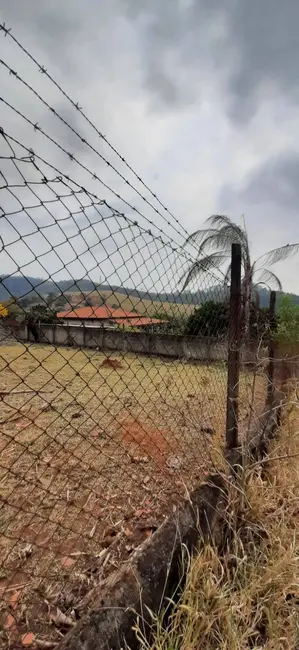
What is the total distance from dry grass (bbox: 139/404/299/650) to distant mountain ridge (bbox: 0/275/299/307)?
131 cm

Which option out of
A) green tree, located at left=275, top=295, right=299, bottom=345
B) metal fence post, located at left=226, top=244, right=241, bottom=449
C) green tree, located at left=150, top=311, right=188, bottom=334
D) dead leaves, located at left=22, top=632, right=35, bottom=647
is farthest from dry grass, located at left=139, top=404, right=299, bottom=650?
green tree, located at left=275, top=295, right=299, bottom=345

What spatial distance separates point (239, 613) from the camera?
1670mm

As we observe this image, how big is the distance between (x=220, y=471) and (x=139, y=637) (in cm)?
118

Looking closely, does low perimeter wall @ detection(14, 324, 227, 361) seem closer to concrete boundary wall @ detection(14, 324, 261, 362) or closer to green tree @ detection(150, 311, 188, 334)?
concrete boundary wall @ detection(14, 324, 261, 362)

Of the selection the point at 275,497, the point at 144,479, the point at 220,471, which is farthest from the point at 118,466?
the point at 275,497

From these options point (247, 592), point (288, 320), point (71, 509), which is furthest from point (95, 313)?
point (288, 320)

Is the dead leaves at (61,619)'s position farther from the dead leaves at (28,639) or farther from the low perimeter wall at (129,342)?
the low perimeter wall at (129,342)

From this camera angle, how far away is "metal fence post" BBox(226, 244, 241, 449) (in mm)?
2689

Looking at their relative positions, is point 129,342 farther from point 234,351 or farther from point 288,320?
point 288,320

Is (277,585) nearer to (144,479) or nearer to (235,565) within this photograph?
(235,565)

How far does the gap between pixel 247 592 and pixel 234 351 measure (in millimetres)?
1414

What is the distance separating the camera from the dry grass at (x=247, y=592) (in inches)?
60.6

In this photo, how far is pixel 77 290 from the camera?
206 centimetres

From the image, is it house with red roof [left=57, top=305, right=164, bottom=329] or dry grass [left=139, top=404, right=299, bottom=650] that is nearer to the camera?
dry grass [left=139, top=404, right=299, bottom=650]
